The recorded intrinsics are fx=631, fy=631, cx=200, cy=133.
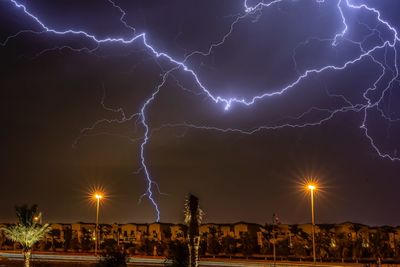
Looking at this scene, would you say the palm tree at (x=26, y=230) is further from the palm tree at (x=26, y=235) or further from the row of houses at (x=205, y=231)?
the row of houses at (x=205, y=231)

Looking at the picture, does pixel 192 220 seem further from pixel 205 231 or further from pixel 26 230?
pixel 205 231

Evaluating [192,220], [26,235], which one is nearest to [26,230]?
[26,235]

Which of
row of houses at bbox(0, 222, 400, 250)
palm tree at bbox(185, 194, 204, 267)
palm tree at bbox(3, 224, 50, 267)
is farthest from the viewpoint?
row of houses at bbox(0, 222, 400, 250)

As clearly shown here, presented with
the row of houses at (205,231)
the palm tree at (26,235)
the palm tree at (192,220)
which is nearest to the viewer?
the palm tree at (192,220)

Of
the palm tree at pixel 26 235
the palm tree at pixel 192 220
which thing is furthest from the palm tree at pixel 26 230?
the palm tree at pixel 192 220

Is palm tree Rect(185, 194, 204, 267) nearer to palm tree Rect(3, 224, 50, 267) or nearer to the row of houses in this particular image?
palm tree Rect(3, 224, 50, 267)

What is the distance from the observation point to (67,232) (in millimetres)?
41438

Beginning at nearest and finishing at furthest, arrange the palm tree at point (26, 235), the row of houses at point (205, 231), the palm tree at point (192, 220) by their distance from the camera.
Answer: the palm tree at point (192, 220)
the palm tree at point (26, 235)
the row of houses at point (205, 231)

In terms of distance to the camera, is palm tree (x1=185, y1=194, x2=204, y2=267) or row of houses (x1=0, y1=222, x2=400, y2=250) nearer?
palm tree (x1=185, y1=194, x2=204, y2=267)

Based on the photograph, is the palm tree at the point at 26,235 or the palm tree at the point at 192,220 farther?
the palm tree at the point at 26,235

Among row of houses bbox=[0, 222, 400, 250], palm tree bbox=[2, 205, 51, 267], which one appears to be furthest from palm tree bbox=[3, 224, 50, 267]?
row of houses bbox=[0, 222, 400, 250]

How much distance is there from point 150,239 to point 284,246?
864 cm

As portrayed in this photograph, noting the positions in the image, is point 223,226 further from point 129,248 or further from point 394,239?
point 394,239

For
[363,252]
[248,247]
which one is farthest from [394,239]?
[248,247]
